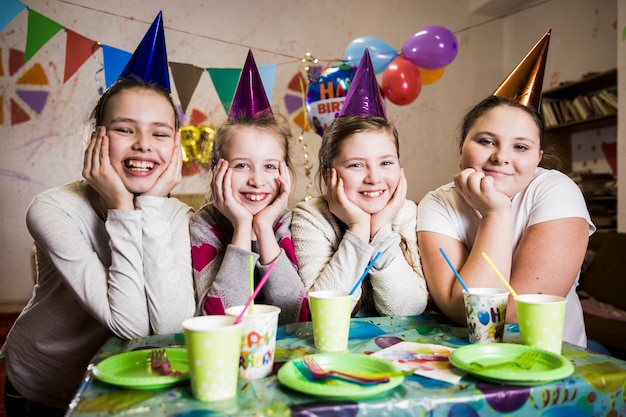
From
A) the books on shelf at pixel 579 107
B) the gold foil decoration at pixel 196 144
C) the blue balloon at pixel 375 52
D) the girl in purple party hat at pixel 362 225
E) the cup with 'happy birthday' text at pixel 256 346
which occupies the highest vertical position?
the blue balloon at pixel 375 52

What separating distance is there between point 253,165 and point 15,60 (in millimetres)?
3837

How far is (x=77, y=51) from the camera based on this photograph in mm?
4273

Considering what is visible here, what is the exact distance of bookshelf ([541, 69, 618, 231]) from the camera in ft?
14.0

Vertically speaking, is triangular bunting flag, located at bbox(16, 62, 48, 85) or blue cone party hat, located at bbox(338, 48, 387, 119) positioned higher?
triangular bunting flag, located at bbox(16, 62, 48, 85)

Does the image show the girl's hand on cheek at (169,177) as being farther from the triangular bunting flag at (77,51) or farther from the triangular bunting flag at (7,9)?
the triangular bunting flag at (77,51)

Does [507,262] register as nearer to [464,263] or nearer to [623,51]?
[464,263]

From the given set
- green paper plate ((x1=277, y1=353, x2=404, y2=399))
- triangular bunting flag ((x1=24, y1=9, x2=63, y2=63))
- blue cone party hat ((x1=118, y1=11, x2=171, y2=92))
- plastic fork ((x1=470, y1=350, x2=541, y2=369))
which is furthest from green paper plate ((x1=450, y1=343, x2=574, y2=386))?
triangular bunting flag ((x1=24, y1=9, x2=63, y2=63))

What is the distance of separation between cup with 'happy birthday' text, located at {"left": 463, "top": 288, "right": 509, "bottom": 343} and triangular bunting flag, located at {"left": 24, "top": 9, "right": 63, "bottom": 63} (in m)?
4.29

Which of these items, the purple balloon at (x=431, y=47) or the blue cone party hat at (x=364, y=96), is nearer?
the blue cone party hat at (x=364, y=96)

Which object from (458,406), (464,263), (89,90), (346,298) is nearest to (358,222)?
(464,263)

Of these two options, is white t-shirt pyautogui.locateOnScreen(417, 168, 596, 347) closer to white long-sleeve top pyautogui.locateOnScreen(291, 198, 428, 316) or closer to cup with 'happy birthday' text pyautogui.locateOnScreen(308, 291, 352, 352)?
white long-sleeve top pyautogui.locateOnScreen(291, 198, 428, 316)

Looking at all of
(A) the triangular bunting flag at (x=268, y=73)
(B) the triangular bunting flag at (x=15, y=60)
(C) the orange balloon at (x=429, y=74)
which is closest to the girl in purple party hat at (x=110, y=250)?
(A) the triangular bunting flag at (x=268, y=73)

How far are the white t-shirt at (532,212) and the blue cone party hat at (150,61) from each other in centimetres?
83

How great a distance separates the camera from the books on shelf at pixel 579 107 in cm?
421
